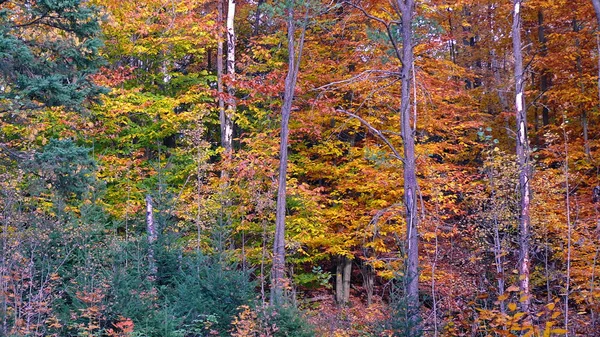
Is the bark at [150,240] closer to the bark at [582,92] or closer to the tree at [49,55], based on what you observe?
the tree at [49,55]

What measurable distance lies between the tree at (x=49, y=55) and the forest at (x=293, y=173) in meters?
0.04

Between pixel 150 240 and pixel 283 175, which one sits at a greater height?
pixel 283 175

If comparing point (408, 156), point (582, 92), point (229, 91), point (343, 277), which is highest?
point (229, 91)

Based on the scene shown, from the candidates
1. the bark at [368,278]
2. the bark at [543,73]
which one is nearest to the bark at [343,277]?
the bark at [368,278]

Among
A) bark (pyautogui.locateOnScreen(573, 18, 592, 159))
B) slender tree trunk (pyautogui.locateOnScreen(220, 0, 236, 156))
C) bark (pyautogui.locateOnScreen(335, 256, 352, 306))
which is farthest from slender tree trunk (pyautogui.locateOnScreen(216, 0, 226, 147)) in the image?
bark (pyautogui.locateOnScreen(573, 18, 592, 159))

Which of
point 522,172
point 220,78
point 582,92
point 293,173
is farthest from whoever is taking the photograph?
point 220,78

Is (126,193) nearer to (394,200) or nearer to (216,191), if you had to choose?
(216,191)

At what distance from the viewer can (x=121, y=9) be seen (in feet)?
50.4

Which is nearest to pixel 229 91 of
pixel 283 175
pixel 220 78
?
pixel 220 78

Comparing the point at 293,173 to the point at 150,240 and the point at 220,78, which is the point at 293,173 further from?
the point at 150,240

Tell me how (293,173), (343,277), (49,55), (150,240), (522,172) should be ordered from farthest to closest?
(343,277), (293,173), (150,240), (49,55), (522,172)

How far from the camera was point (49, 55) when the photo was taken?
33.9 feet

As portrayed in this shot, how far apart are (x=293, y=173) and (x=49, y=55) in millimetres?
6359

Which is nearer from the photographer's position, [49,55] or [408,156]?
[408,156]
